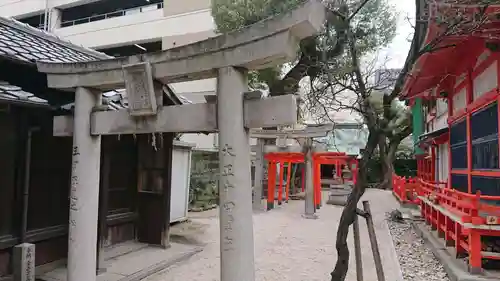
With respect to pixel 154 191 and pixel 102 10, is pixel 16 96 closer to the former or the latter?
pixel 154 191

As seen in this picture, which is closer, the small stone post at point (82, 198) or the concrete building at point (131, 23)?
the small stone post at point (82, 198)

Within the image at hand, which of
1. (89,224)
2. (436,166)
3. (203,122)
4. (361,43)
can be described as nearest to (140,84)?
(203,122)

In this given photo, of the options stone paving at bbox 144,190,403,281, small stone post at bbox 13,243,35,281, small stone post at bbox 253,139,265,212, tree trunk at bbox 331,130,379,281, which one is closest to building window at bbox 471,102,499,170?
stone paving at bbox 144,190,403,281

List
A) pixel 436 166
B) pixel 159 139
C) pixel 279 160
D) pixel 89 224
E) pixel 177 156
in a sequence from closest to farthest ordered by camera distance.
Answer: pixel 89 224 → pixel 159 139 → pixel 177 156 → pixel 436 166 → pixel 279 160

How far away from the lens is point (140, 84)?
13.6 ft

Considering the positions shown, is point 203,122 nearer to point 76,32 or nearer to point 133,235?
point 133,235

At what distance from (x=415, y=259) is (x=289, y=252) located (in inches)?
104

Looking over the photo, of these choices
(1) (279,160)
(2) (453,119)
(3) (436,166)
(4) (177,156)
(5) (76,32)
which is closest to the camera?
(2) (453,119)

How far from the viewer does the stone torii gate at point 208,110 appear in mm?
3500

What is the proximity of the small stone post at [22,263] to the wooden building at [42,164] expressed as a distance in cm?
131

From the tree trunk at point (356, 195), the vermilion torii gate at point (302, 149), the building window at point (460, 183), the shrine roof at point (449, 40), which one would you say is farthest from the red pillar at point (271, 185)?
the tree trunk at point (356, 195)

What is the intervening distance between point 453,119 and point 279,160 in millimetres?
7886

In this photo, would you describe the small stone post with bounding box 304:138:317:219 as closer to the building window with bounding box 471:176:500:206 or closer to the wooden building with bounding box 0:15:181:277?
the building window with bounding box 471:176:500:206

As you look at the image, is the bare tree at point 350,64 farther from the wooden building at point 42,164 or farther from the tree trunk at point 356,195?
the wooden building at point 42,164
